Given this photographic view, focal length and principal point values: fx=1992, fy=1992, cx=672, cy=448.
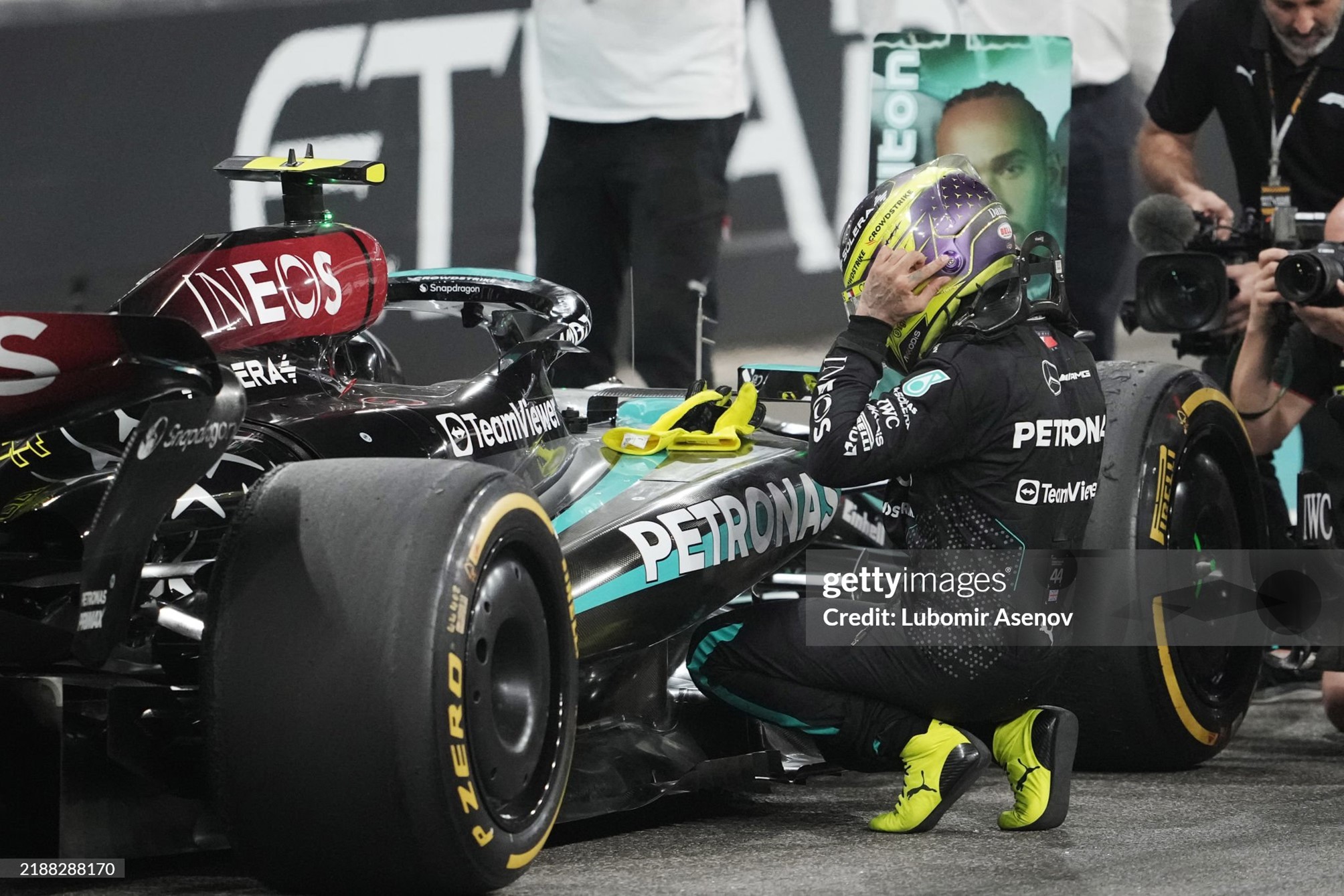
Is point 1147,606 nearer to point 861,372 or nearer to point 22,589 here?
point 861,372

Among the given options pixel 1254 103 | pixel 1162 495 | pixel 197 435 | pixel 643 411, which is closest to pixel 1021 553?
pixel 1162 495

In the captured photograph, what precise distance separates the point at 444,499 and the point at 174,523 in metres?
0.63

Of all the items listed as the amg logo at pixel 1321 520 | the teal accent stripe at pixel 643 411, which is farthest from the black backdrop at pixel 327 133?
the amg logo at pixel 1321 520

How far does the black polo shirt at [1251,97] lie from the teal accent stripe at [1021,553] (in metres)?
2.44

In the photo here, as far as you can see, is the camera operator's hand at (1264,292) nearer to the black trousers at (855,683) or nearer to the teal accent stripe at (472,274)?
the black trousers at (855,683)

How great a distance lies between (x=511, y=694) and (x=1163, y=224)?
2.96 m

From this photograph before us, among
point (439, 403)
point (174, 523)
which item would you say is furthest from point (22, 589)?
point (439, 403)

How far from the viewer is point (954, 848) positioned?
372 cm

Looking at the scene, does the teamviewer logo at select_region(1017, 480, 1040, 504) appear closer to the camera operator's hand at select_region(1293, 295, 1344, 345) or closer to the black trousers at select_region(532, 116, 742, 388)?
the camera operator's hand at select_region(1293, 295, 1344, 345)

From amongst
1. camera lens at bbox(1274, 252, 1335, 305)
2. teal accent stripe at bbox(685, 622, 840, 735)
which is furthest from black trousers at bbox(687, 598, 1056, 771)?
camera lens at bbox(1274, 252, 1335, 305)

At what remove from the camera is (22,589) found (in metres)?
3.12

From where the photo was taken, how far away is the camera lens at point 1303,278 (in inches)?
188

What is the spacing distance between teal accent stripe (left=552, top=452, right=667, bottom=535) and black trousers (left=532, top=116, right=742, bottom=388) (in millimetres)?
2275

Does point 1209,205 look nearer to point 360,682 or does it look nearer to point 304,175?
point 304,175
